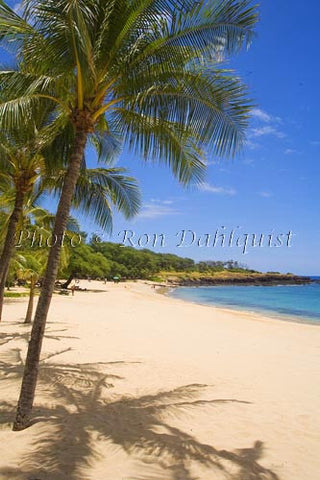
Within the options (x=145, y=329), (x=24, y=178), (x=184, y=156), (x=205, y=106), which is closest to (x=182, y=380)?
(x=184, y=156)

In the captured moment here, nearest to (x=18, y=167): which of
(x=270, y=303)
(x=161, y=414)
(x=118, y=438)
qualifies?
(x=161, y=414)

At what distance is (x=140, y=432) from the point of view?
4.73 meters

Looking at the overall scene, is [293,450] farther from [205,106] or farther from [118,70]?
[118,70]

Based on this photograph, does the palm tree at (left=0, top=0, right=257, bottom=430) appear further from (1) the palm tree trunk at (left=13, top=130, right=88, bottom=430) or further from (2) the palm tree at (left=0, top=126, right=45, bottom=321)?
(2) the palm tree at (left=0, top=126, right=45, bottom=321)

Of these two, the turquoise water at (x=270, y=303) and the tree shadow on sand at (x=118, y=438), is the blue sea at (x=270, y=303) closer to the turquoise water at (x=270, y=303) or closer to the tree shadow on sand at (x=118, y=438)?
the turquoise water at (x=270, y=303)

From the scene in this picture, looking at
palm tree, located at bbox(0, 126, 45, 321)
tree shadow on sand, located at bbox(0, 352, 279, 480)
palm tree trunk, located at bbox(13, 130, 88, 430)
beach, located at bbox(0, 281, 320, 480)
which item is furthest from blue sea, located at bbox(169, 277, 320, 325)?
palm tree trunk, located at bbox(13, 130, 88, 430)

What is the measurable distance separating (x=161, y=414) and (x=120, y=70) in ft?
16.6

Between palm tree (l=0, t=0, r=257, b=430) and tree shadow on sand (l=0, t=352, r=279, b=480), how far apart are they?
2.26ft

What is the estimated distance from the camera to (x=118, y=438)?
4504 millimetres

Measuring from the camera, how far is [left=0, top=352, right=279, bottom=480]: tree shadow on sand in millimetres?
3746

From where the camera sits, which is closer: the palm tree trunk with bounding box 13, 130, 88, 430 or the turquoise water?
the palm tree trunk with bounding box 13, 130, 88, 430

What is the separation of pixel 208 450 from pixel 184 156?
14.5ft

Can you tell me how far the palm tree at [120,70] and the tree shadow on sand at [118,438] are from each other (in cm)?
69

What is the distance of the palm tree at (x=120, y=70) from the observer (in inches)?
182
